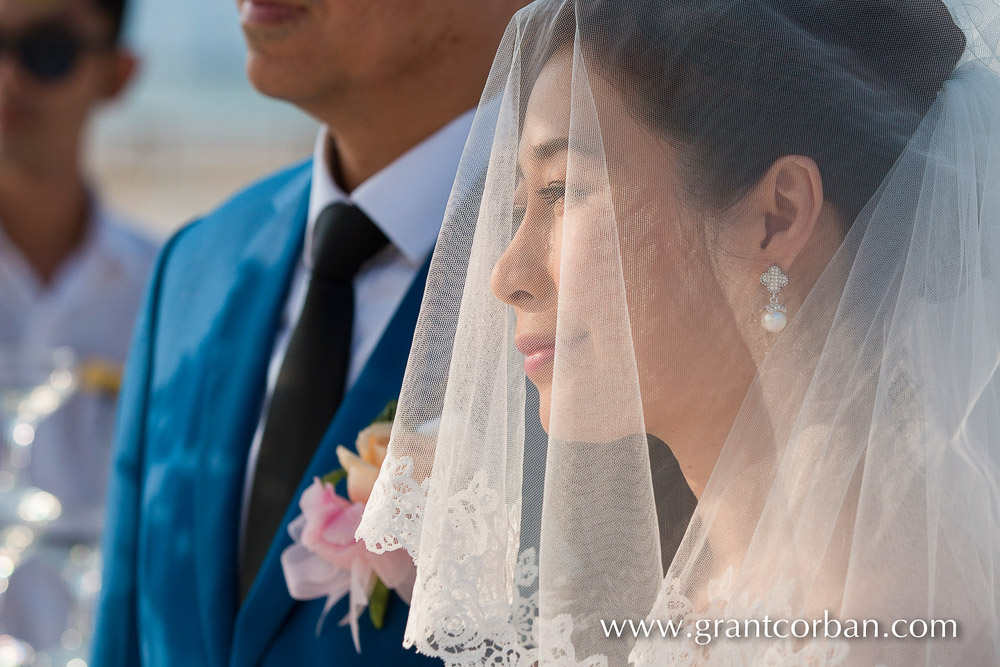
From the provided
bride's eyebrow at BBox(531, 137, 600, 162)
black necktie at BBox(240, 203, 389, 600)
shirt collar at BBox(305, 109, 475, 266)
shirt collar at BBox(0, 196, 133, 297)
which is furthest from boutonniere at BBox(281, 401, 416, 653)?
shirt collar at BBox(0, 196, 133, 297)

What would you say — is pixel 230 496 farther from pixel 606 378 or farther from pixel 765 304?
pixel 765 304

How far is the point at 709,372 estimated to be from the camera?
3.46 feet

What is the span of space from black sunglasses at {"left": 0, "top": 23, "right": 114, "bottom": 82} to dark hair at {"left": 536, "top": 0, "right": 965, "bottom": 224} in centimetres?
239

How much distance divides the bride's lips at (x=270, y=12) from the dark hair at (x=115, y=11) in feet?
5.36

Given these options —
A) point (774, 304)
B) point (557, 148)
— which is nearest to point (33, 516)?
point (557, 148)

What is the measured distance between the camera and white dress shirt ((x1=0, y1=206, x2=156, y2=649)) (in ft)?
9.55

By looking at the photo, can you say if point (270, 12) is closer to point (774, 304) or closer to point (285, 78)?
point (285, 78)

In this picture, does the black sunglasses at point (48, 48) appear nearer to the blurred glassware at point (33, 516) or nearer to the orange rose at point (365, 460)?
the blurred glassware at point (33, 516)

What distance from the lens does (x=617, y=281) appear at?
1.03 metres

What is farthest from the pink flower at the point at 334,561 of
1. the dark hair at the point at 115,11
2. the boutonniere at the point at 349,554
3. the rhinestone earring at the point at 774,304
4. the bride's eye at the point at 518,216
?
the dark hair at the point at 115,11

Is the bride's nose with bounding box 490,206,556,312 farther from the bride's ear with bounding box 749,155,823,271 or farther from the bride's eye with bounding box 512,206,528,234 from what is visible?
the bride's ear with bounding box 749,155,823,271

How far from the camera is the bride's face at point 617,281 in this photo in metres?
1.03

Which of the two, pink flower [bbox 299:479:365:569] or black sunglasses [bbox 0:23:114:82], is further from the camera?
black sunglasses [bbox 0:23:114:82]

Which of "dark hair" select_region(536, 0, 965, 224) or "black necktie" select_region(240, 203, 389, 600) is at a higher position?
"dark hair" select_region(536, 0, 965, 224)
